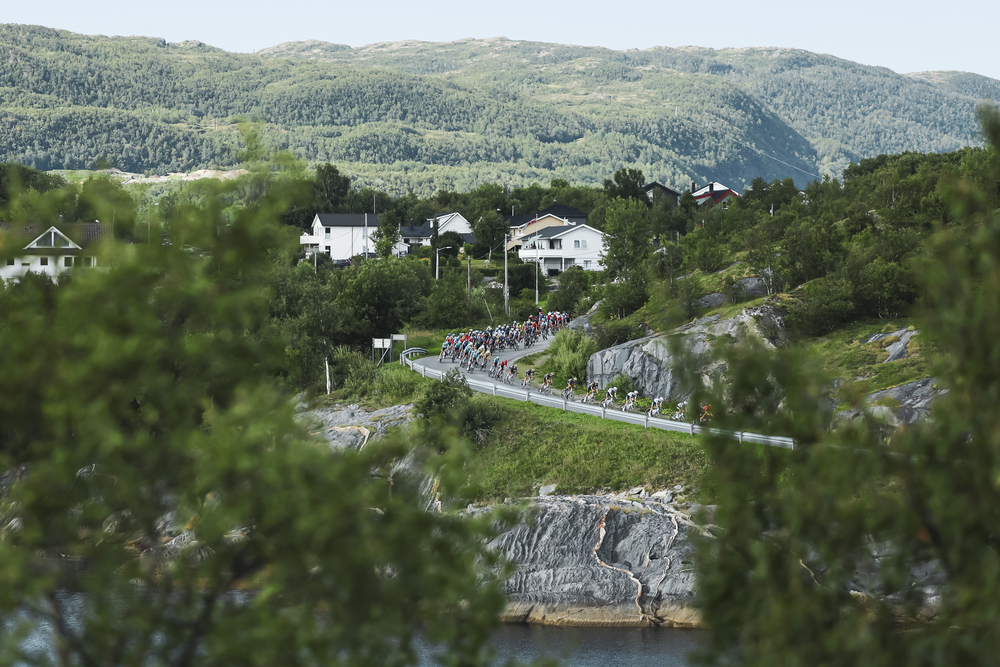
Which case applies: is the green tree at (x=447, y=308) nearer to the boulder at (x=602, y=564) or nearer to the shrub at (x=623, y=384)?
the shrub at (x=623, y=384)

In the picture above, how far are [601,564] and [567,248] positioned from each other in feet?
187

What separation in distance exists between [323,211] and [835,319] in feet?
260

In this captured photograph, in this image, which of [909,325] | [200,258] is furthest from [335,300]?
[200,258]

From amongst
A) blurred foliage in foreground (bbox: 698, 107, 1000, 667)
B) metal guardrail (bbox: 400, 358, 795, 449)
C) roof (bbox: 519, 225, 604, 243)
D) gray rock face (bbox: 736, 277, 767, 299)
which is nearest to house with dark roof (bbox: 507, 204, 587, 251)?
roof (bbox: 519, 225, 604, 243)

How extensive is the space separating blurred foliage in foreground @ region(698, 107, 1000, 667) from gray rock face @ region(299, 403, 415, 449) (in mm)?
30605

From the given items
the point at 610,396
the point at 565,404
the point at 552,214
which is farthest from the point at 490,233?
the point at 565,404

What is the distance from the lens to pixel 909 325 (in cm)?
3525

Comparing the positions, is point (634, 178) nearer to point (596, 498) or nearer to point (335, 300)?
point (335, 300)

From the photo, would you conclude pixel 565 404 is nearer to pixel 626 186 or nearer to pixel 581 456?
pixel 581 456

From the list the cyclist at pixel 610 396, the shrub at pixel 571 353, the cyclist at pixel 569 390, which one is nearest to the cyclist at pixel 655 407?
the cyclist at pixel 610 396

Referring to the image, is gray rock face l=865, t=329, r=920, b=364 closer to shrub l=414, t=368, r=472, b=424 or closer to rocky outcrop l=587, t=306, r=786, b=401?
rocky outcrop l=587, t=306, r=786, b=401

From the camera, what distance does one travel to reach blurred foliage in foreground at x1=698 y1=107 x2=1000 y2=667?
3656 millimetres

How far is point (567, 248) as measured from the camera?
82188 millimetres

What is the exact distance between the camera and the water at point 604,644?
22.4 meters
